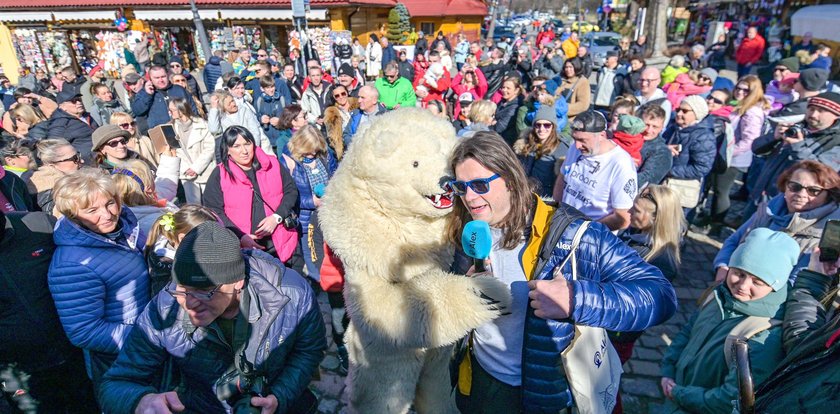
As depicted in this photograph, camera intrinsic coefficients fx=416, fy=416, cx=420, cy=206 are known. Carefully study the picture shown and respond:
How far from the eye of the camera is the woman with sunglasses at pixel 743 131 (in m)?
5.35

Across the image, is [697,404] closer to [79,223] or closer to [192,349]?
[192,349]

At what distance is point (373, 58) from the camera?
683 inches

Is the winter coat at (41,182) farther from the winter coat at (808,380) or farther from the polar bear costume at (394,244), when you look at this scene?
the winter coat at (808,380)

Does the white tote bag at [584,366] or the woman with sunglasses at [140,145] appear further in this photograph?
the woman with sunglasses at [140,145]

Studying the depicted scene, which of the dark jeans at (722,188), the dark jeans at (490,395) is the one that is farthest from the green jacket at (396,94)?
the dark jeans at (490,395)

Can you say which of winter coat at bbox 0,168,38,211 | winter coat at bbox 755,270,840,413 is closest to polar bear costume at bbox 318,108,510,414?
winter coat at bbox 755,270,840,413

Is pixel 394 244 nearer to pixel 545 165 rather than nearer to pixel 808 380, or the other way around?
pixel 808 380

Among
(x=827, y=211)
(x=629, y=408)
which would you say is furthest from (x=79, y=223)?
(x=827, y=211)

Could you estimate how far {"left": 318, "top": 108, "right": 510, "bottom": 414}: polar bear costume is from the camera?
1959mm

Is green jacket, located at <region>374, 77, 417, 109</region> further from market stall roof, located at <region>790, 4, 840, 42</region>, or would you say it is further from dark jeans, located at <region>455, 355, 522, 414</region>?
market stall roof, located at <region>790, 4, 840, 42</region>

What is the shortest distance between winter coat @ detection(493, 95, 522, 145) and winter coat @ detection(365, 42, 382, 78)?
12.0 metres

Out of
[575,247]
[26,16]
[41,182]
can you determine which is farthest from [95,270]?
[26,16]

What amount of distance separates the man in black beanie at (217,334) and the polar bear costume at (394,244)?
34 cm

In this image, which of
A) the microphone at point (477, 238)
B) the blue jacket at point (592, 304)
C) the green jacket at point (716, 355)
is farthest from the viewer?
the green jacket at point (716, 355)
